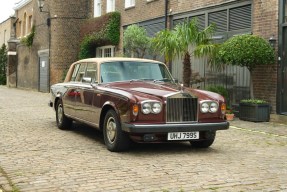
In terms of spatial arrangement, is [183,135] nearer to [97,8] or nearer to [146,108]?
[146,108]

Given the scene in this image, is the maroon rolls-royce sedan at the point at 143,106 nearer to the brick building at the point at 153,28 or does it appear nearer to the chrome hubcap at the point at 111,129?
the chrome hubcap at the point at 111,129

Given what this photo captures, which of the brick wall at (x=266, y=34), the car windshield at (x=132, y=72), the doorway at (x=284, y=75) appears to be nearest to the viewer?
the car windshield at (x=132, y=72)

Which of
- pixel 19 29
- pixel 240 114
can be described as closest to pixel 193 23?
pixel 240 114

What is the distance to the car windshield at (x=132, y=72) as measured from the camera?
822 cm

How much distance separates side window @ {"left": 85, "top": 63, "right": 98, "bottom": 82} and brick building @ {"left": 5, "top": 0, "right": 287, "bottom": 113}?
18.9 feet

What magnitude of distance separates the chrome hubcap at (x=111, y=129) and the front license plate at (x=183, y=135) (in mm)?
936

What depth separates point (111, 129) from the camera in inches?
291

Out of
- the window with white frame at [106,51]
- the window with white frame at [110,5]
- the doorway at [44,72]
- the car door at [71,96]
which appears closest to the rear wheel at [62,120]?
the car door at [71,96]

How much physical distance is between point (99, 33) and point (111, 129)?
16792 millimetres

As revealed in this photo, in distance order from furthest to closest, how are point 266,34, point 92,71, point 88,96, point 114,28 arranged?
point 114,28 < point 266,34 < point 92,71 < point 88,96

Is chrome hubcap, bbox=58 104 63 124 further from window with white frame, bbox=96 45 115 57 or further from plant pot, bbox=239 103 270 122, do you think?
window with white frame, bbox=96 45 115 57

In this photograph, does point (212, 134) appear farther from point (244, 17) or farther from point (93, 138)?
point (244, 17)

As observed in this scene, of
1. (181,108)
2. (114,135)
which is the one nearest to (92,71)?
(114,135)

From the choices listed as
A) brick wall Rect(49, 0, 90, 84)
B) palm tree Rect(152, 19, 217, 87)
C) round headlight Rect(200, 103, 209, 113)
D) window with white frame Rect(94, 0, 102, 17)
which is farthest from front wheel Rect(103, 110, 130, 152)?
brick wall Rect(49, 0, 90, 84)
